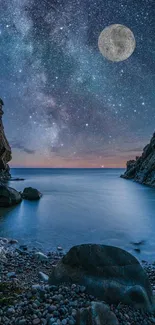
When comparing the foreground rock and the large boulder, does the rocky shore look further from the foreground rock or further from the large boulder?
the foreground rock

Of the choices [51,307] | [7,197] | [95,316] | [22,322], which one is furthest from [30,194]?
[95,316]

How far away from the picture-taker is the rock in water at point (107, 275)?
361 cm

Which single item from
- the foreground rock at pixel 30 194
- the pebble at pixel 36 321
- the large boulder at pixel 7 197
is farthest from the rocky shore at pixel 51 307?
the foreground rock at pixel 30 194

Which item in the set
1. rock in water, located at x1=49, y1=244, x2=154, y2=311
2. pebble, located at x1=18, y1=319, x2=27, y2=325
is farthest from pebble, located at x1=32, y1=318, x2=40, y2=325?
rock in water, located at x1=49, y1=244, x2=154, y2=311

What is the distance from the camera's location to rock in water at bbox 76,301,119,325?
2734 millimetres

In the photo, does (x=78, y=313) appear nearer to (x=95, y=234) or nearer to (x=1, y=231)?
(x=95, y=234)

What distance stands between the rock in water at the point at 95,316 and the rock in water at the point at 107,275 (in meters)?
0.79

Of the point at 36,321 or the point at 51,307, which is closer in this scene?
the point at 36,321

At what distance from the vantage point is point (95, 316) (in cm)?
276

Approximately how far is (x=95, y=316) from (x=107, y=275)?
124 centimetres

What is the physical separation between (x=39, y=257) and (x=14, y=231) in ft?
15.9

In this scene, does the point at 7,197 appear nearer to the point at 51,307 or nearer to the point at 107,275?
the point at 107,275

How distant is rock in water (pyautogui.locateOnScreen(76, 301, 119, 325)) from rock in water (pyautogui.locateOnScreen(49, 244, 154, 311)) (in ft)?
2.59

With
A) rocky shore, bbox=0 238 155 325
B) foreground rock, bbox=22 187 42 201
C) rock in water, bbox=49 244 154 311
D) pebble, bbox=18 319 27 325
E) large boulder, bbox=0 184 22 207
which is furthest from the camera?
foreground rock, bbox=22 187 42 201
